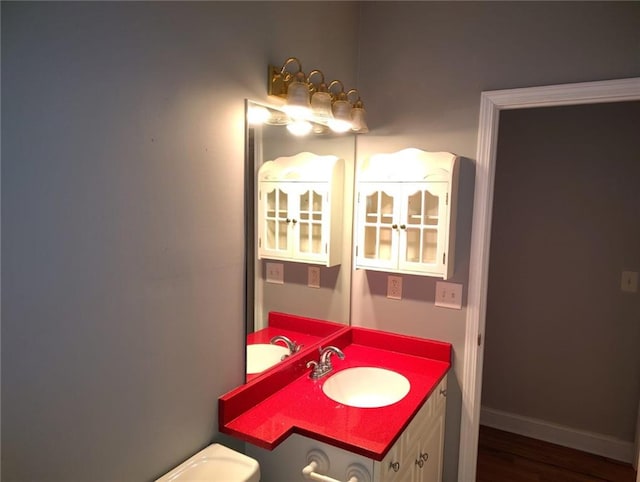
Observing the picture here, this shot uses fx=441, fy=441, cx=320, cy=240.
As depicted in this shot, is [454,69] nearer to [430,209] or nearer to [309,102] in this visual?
[430,209]

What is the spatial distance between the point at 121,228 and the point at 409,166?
122cm

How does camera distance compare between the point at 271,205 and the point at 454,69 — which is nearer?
the point at 271,205

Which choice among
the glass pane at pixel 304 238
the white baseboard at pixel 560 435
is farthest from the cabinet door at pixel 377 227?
the white baseboard at pixel 560 435

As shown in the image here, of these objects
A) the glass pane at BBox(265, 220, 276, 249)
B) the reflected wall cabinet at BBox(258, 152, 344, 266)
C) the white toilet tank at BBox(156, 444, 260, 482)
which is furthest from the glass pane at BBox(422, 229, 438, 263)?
the white toilet tank at BBox(156, 444, 260, 482)

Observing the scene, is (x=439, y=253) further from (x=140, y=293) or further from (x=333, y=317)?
(x=140, y=293)

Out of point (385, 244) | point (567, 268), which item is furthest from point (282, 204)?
point (567, 268)

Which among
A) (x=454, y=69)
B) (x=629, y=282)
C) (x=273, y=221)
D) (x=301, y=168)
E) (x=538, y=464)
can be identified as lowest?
(x=538, y=464)

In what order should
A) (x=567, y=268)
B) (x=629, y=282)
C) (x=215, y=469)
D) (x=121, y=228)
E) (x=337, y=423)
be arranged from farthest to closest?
(x=567, y=268) → (x=629, y=282) → (x=337, y=423) → (x=215, y=469) → (x=121, y=228)

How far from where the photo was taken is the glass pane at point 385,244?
6.61 feet

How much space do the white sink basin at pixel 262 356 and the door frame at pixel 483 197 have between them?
2.81 feet

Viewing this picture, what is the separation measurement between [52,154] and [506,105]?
5.51 ft

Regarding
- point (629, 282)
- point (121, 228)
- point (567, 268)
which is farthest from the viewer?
point (567, 268)

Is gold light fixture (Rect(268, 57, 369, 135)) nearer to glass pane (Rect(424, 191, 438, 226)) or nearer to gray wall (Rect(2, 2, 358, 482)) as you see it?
gray wall (Rect(2, 2, 358, 482))

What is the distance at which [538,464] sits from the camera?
2.67 meters
